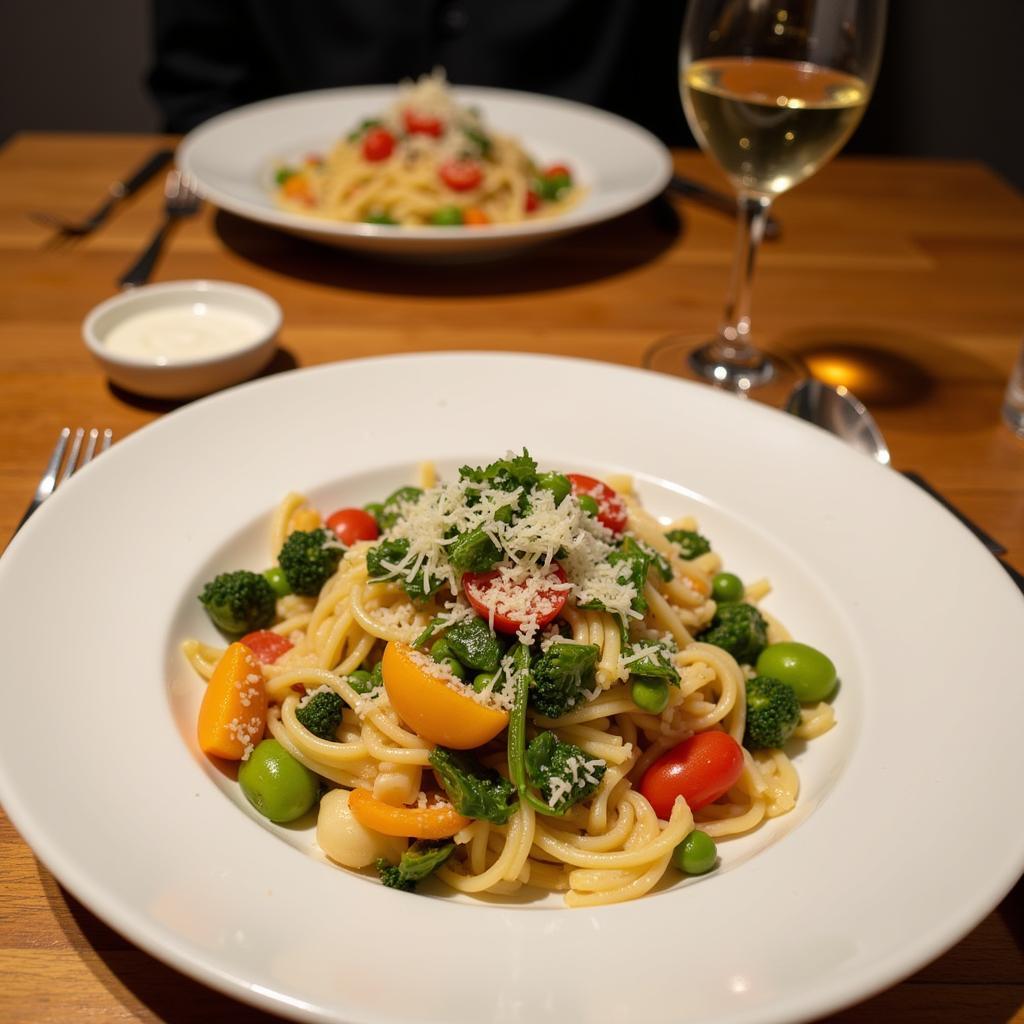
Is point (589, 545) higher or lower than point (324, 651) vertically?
higher

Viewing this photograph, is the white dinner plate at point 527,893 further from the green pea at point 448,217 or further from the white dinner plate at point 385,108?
the green pea at point 448,217

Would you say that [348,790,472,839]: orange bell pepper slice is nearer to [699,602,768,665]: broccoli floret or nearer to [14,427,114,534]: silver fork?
[699,602,768,665]: broccoli floret

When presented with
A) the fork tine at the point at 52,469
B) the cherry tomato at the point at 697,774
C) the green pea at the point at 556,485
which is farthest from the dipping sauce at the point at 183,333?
the cherry tomato at the point at 697,774

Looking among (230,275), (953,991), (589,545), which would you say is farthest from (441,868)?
(230,275)

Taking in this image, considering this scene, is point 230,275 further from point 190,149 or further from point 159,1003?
point 159,1003

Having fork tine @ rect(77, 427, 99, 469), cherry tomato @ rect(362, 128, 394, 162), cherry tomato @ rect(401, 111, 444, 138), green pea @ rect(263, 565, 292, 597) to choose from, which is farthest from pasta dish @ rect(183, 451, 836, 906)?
cherry tomato @ rect(401, 111, 444, 138)

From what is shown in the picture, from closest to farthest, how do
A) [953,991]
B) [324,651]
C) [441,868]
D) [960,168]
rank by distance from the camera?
1. [953,991]
2. [441,868]
3. [324,651]
4. [960,168]
